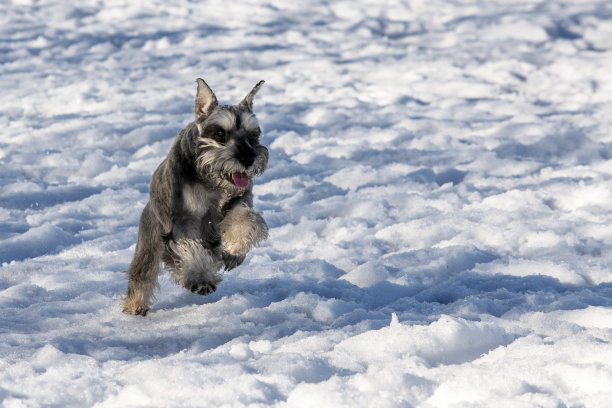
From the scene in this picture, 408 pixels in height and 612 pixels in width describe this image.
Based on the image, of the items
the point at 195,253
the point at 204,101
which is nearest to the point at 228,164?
the point at 204,101

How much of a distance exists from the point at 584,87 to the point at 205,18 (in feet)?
24.8

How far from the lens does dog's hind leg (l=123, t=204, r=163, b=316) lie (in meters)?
4.96

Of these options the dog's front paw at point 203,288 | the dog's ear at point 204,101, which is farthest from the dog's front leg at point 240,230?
the dog's ear at point 204,101

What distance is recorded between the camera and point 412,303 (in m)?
5.09

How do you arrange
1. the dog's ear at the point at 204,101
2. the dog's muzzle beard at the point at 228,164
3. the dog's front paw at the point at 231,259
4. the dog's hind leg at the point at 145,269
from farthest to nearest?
the dog's hind leg at the point at 145,269, the dog's front paw at the point at 231,259, the dog's ear at the point at 204,101, the dog's muzzle beard at the point at 228,164

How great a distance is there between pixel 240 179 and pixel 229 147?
0.22 meters

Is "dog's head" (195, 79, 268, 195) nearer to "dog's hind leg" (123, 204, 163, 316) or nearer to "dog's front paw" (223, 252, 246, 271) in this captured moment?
"dog's front paw" (223, 252, 246, 271)

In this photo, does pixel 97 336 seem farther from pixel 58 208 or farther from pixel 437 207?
pixel 437 207

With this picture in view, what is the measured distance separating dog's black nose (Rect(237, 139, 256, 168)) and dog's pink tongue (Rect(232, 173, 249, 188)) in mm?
100

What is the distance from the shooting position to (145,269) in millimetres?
5082

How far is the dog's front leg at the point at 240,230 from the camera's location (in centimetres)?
470

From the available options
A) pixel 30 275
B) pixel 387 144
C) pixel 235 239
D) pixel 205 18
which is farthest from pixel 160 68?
pixel 235 239

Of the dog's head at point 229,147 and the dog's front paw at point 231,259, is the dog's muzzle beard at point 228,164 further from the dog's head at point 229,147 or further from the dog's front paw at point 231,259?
the dog's front paw at point 231,259

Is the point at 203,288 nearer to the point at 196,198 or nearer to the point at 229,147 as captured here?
the point at 196,198
